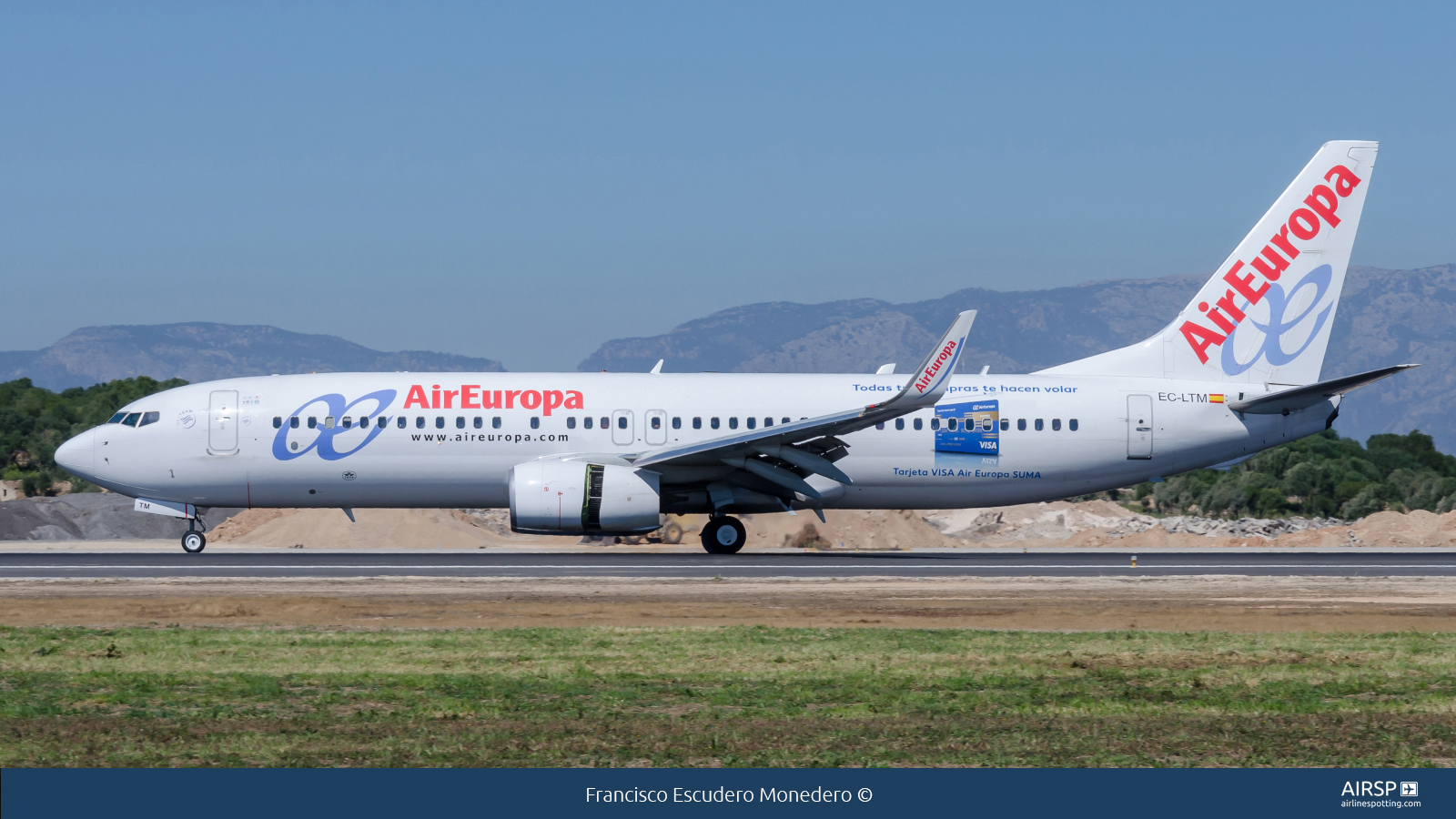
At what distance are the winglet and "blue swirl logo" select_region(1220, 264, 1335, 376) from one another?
802cm

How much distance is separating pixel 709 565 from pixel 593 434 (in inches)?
180

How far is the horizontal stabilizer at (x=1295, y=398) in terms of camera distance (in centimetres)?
2973

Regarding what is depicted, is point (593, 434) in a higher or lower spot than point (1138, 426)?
lower

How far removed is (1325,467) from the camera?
7850 centimetres

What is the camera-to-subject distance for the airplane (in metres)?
29.4

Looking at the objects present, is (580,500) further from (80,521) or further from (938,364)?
(80,521)

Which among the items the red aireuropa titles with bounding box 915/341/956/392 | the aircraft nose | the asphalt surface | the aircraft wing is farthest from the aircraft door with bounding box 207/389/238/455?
the red aireuropa titles with bounding box 915/341/956/392

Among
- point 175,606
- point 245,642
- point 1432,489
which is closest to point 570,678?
point 245,642

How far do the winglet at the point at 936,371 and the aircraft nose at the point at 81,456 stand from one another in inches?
622

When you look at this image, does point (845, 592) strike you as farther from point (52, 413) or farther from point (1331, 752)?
point (52, 413)

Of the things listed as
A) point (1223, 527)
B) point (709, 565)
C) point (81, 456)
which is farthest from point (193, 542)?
point (1223, 527)

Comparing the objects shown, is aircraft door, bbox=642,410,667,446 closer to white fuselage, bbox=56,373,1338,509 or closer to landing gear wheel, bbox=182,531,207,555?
white fuselage, bbox=56,373,1338,509

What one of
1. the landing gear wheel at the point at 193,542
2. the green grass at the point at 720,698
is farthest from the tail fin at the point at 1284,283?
the landing gear wheel at the point at 193,542

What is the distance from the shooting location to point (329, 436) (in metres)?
29.6
